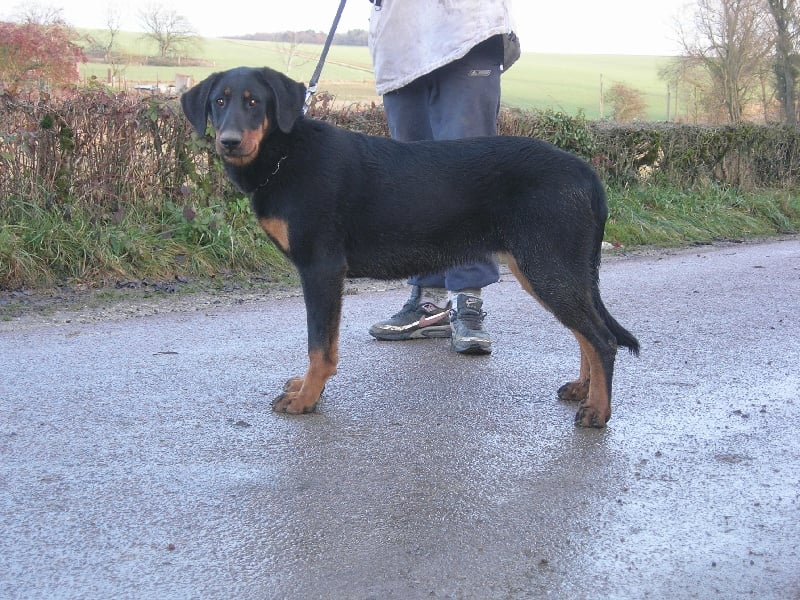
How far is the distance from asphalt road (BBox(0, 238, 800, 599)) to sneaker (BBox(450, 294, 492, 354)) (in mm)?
102

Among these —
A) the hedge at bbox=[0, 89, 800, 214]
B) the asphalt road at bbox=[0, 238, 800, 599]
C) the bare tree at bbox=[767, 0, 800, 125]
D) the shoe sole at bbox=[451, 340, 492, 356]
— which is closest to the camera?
the asphalt road at bbox=[0, 238, 800, 599]

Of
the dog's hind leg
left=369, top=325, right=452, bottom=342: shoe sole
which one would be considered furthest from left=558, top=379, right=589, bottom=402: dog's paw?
left=369, top=325, right=452, bottom=342: shoe sole

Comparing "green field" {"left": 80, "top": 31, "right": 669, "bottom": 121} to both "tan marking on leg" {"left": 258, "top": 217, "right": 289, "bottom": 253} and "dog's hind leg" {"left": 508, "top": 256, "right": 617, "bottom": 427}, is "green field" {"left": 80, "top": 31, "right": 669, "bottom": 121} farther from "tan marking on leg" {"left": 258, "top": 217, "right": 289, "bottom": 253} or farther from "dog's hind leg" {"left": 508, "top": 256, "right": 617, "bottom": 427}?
"dog's hind leg" {"left": 508, "top": 256, "right": 617, "bottom": 427}

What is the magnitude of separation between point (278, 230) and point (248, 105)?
552mm

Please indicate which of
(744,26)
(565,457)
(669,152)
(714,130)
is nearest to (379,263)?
(565,457)

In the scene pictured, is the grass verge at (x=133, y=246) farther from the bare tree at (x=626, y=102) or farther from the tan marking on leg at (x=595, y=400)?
the bare tree at (x=626, y=102)

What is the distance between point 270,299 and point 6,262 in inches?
72.5

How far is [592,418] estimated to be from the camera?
361 centimetres

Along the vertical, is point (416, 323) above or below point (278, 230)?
below

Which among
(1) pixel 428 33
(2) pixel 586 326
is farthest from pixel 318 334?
(1) pixel 428 33

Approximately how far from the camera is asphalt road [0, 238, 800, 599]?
2381mm

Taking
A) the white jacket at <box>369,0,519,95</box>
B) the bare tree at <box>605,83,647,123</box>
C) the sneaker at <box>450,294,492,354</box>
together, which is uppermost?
the bare tree at <box>605,83,647,123</box>

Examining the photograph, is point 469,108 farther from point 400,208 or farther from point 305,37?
point 305,37

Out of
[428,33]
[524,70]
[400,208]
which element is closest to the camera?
[400,208]
